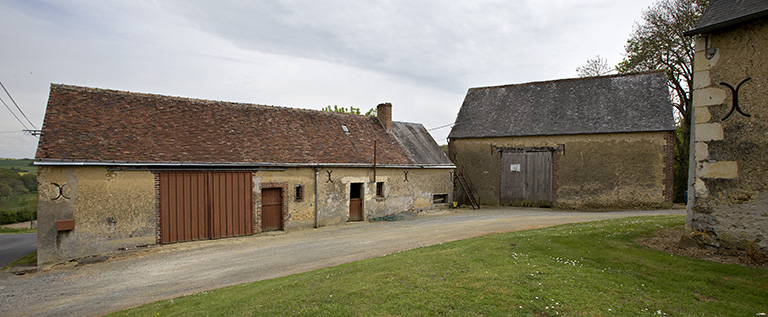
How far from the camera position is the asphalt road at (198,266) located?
8.00 metres

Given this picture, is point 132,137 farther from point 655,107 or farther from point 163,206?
point 655,107

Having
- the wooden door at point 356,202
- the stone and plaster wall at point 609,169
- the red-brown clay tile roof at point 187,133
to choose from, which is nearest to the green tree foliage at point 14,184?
the red-brown clay tile roof at point 187,133

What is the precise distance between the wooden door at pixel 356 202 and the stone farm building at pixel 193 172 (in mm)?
47

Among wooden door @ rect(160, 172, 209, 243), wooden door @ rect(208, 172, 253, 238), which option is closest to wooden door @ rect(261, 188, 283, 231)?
wooden door @ rect(208, 172, 253, 238)

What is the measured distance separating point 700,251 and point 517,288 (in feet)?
13.7

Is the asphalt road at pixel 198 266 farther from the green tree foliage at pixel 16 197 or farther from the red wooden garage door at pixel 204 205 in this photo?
the green tree foliage at pixel 16 197

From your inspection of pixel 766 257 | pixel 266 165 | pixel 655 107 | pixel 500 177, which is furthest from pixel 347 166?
pixel 655 107

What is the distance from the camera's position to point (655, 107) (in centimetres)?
1936

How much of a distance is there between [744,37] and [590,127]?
1394cm

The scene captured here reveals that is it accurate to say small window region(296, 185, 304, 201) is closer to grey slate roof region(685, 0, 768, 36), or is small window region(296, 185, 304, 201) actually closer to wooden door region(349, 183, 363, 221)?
wooden door region(349, 183, 363, 221)

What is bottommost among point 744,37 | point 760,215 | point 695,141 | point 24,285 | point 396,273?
point 24,285

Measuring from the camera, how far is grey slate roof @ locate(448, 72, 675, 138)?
19.5 m

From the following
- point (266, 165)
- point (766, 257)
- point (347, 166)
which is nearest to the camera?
point (766, 257)

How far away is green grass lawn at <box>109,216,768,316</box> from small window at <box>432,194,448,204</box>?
1313 cm
